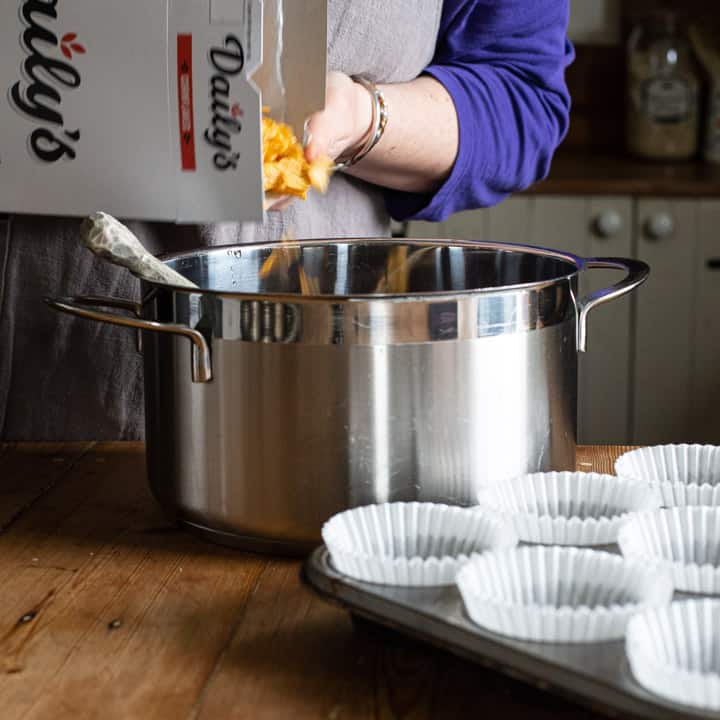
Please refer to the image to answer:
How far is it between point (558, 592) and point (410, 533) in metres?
0.10

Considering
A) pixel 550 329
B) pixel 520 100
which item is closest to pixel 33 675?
pixel 550 329

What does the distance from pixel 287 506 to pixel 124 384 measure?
0.49 meters

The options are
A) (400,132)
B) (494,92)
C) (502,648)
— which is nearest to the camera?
(502,648)

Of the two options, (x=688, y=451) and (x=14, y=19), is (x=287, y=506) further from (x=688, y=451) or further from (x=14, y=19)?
(x=14, y=19)

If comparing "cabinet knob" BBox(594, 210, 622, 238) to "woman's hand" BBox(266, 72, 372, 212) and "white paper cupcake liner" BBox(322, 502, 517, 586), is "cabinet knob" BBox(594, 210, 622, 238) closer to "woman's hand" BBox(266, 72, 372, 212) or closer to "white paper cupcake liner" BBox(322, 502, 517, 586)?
"woman's hand" BBox(266, 72, 372, 212)

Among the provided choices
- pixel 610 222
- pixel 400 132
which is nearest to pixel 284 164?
pixel 400 132

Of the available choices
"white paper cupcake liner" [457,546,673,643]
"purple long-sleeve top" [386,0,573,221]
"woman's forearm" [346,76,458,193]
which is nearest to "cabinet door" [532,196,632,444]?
"purple long-sleeve top" [386,0,573,221]

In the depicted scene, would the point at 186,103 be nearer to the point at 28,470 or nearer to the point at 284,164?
the point at 284,164

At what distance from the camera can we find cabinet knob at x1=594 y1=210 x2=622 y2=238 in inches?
95.3

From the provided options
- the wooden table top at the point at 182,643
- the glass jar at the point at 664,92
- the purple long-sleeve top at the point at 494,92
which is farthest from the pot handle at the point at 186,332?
the glass jar at the point at 664,92

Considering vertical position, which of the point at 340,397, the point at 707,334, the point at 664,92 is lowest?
the point at 707,334

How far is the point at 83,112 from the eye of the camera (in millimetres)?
1006

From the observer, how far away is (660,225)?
241 centimetres

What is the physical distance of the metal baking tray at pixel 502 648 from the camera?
0.54 metres
